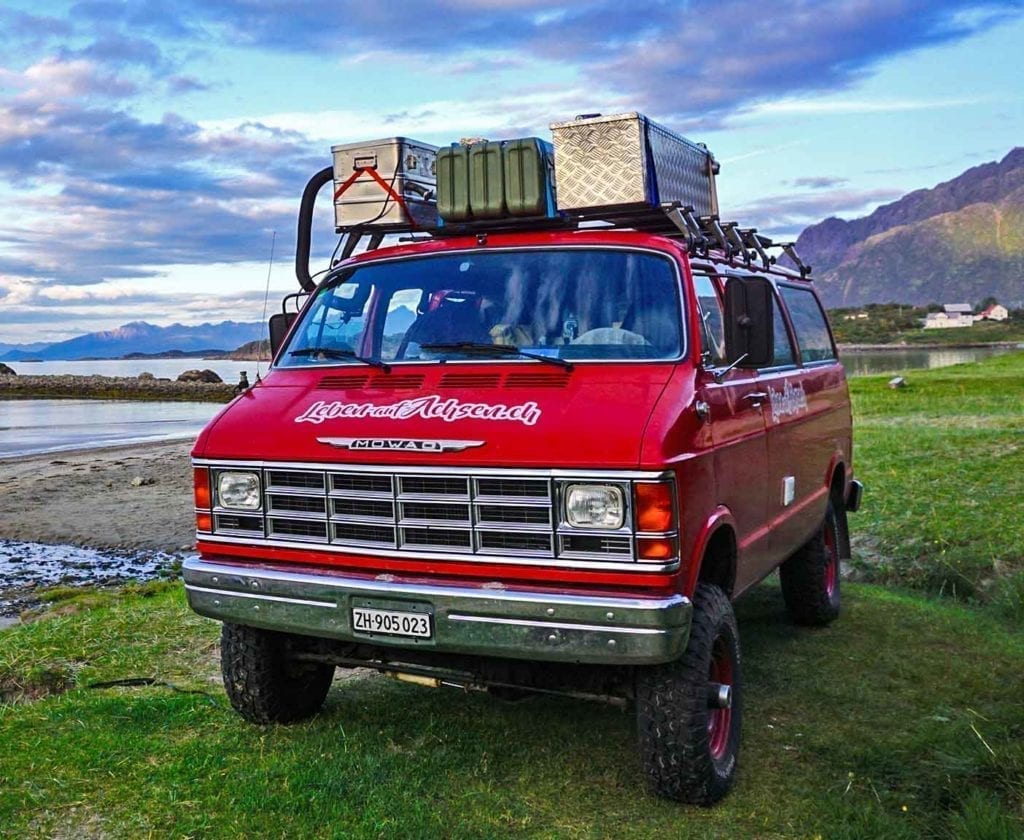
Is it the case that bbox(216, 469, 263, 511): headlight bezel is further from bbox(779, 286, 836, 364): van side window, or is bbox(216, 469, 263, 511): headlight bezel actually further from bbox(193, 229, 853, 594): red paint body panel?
bbox(779, 286, 836, 364): van side window

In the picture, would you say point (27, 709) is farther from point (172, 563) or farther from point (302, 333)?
point (172, 563)

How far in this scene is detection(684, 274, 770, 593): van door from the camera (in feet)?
17.4

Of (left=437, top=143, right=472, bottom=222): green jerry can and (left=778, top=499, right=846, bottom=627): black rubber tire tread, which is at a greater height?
(left=437, top=143, right=472, bottom=222): green jerry can

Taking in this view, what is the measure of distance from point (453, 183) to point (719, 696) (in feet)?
10.5

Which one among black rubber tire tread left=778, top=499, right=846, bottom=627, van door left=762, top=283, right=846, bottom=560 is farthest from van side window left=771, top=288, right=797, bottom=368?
black rubber tire tread left=778, top=499, right=846, bottom=627

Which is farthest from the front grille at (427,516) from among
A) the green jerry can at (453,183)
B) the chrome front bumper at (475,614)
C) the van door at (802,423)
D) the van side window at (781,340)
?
the van side window at (781,340)

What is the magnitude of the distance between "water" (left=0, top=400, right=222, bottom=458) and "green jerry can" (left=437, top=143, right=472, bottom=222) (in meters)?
24.6

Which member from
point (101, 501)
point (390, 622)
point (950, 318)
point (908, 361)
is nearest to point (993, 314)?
point (950, 318)

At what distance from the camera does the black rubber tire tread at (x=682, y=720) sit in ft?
15.6

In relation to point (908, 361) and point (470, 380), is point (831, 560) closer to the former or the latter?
point (470, 380)

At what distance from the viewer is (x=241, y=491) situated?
17.6 ft

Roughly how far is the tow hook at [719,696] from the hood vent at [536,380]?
1.51m

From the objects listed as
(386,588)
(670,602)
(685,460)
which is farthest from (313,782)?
(685,460)

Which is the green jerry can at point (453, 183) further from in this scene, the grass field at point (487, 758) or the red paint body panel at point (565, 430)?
the grass field at point (487, 758)
